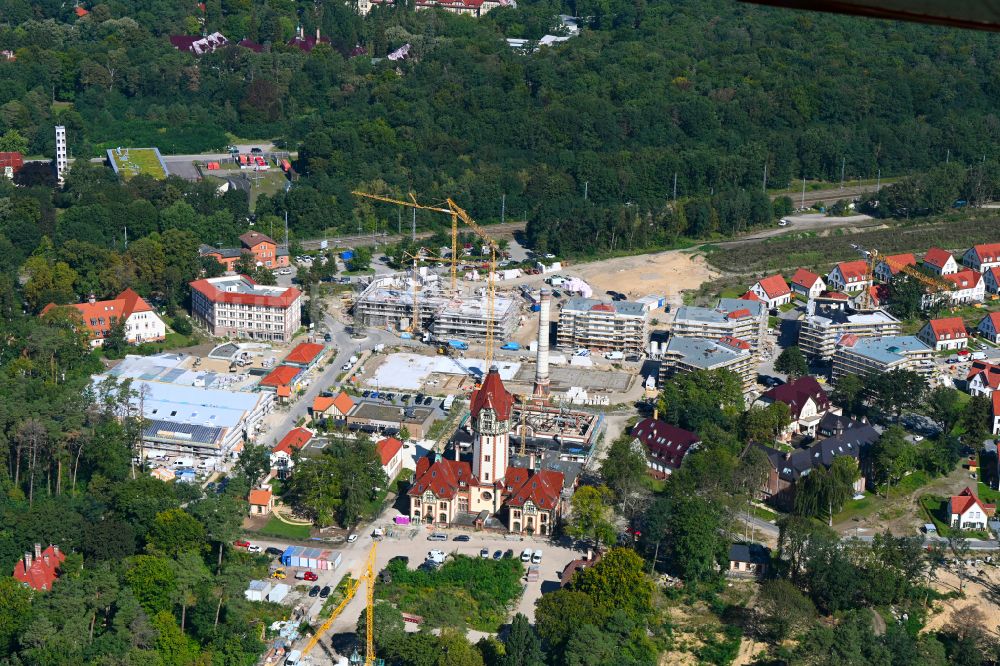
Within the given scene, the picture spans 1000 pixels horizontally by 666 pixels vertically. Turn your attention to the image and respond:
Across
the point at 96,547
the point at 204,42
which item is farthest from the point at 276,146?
the point at 96,547

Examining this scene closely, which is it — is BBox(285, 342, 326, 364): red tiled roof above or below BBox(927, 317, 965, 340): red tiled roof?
below

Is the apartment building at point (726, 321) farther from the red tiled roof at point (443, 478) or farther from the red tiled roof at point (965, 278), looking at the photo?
the red tiled roof at point (443, 478)

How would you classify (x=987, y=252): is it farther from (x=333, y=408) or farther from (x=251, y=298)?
(x=251, y=298)

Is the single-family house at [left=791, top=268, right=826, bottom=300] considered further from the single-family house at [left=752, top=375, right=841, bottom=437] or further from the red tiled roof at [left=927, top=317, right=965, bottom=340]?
the single-family house at [left=752, top=375, right=841, bottom=437]

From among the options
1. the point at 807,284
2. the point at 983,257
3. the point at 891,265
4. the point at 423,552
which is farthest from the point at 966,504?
the point at 983,257

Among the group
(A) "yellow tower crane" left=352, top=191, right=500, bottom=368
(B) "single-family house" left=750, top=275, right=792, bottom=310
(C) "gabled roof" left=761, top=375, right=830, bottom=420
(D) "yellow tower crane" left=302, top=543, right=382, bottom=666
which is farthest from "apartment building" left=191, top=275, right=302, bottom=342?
(B) "single-family house" left=750, top=275, right=792, bottom=310

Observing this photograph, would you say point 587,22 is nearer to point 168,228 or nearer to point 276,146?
point 276,146

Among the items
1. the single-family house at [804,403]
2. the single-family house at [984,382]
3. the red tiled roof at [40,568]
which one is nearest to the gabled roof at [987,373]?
the single-family house at [984,382]
